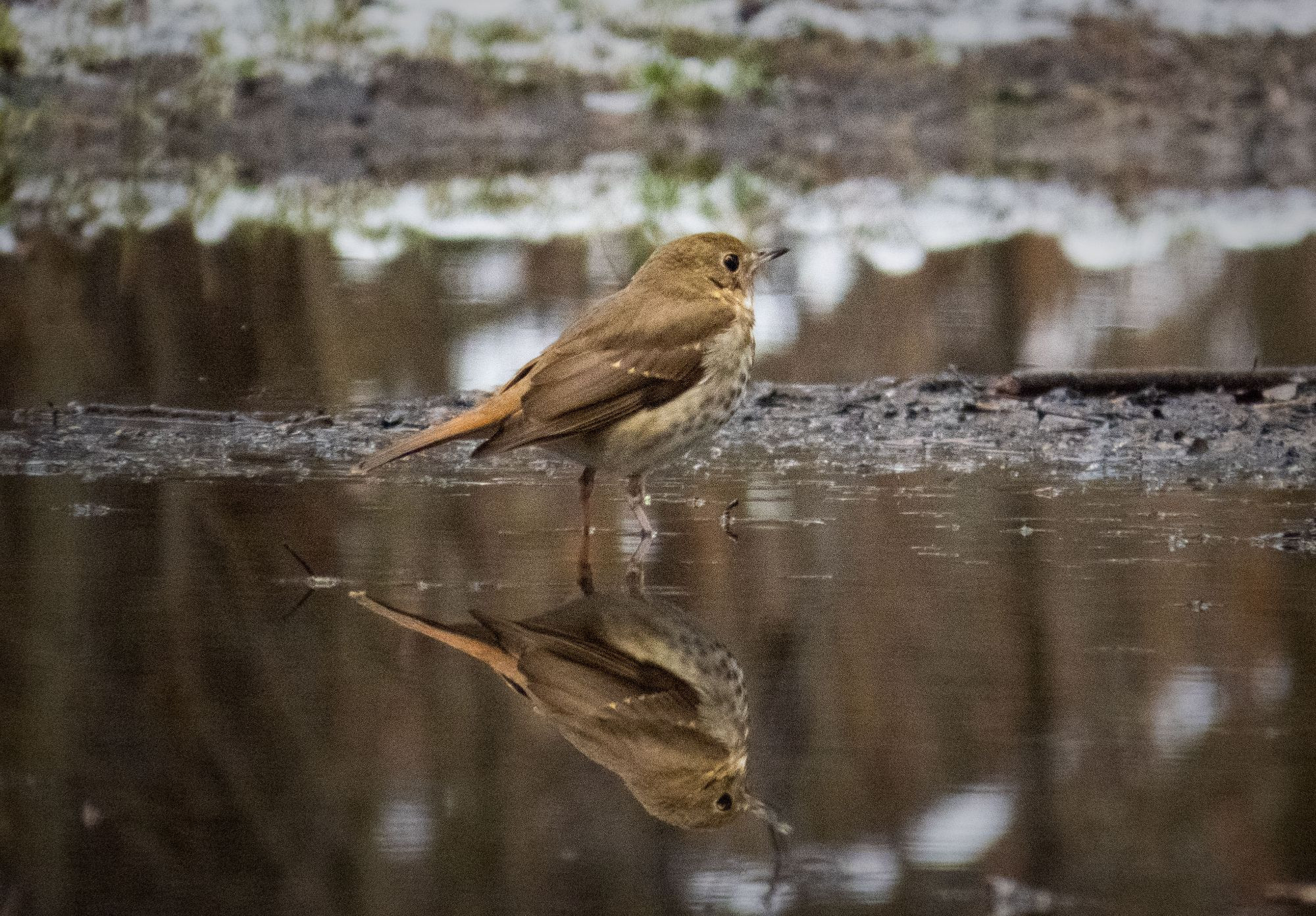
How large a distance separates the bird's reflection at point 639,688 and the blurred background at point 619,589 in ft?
0.22

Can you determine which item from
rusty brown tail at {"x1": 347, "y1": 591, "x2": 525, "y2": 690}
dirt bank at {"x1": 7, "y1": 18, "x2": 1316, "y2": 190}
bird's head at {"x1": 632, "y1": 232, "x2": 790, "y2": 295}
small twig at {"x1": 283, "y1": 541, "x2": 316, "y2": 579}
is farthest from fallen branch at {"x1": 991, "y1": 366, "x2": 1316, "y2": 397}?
dirt bank at {"x1": 7, "y1": 18, "x2": 1316, "y2": 190}

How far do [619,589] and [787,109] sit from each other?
18.2 meters

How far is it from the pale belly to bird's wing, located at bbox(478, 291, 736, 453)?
35mm

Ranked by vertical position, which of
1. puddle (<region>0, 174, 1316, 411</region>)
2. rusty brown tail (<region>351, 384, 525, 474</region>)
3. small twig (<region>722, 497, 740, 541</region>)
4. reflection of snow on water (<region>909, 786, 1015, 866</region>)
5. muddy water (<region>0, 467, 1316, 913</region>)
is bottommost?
reflection of snow on water (<region>909, 786, 1015, 866</region>)

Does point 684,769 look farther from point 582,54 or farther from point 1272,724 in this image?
point 582,54

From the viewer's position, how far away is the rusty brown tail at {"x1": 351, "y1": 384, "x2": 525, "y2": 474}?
5551 millimetres

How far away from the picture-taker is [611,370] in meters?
5.83

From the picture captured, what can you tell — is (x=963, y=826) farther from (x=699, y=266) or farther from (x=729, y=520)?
(x=699, y=266)

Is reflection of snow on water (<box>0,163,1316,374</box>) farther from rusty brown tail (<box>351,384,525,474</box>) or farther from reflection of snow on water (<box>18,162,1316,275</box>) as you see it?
rusty brown tail (<box>351,384,525,474</box>)

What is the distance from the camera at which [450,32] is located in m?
22.7

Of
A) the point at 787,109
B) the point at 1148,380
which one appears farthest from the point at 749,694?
the point at 787,109

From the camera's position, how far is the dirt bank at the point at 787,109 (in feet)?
67.3

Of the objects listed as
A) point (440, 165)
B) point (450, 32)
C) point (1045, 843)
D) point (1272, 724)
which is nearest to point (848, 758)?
point (1045, 843)

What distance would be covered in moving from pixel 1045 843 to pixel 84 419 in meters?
4.76
